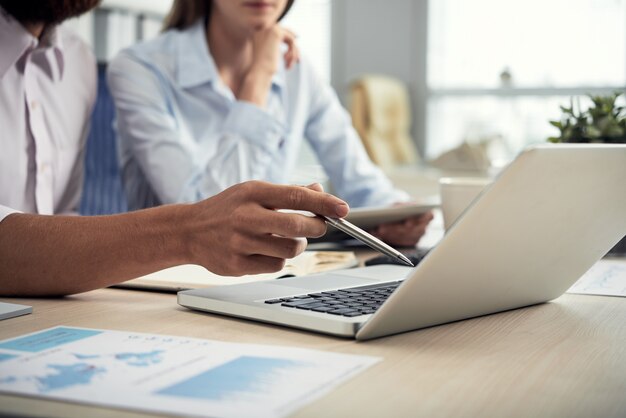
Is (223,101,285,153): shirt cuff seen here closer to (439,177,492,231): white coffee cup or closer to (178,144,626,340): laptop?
(439,177,492,231): white coffee cup

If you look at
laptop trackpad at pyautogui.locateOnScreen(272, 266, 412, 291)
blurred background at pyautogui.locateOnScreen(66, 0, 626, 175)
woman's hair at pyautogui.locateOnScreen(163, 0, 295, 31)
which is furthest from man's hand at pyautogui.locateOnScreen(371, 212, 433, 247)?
blurred background at pyautogui.locateOnScreen(66, 0, 626, 175)

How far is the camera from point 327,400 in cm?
47

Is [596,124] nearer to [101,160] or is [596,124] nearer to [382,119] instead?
[101,160]

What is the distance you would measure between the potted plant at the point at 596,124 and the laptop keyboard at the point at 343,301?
0.57 metres

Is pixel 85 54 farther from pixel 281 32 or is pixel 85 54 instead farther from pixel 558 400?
pixel 558 400

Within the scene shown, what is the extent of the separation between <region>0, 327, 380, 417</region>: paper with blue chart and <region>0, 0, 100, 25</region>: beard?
0.76 meters

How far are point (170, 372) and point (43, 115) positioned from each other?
1013 mm

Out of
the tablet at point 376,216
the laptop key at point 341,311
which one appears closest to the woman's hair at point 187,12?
the tablet at point 376,216

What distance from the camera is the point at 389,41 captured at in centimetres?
547

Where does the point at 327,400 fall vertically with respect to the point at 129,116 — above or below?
below

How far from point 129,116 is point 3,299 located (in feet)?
3.10

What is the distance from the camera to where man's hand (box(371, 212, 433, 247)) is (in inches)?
50.6

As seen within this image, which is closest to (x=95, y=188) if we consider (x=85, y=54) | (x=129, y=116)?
(x=129, y=116)

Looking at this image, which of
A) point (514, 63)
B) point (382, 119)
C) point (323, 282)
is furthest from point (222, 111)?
point (514, 63)
